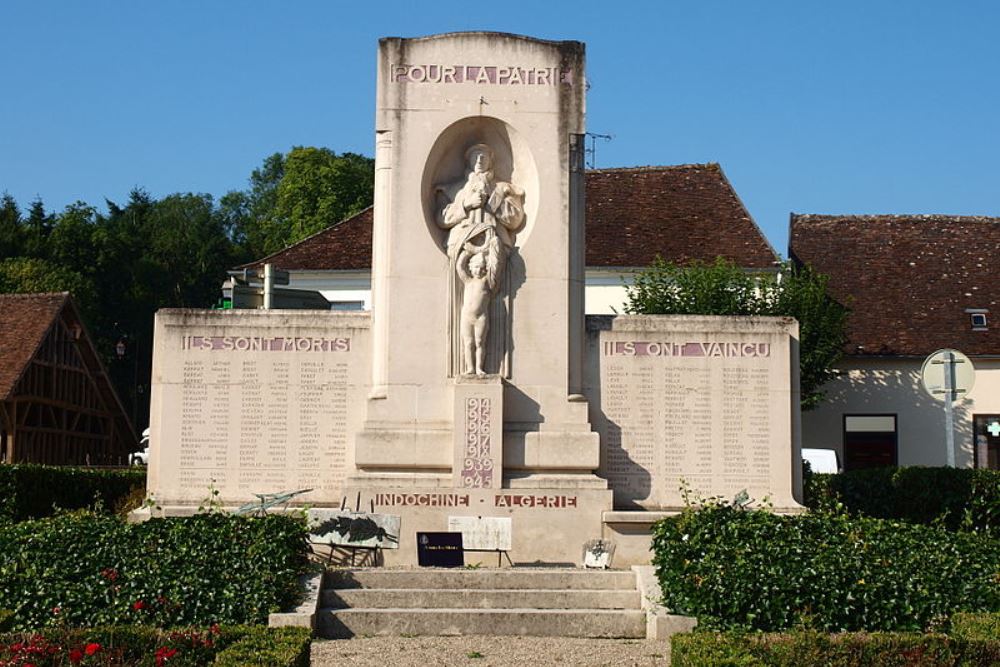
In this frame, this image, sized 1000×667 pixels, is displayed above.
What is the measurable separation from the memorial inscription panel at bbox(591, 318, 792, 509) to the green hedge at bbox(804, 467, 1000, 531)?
3323 millimetres

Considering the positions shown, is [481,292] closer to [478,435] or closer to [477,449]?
[478,435]

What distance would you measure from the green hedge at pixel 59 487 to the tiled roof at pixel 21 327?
15.9m

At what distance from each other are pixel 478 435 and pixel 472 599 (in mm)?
3559

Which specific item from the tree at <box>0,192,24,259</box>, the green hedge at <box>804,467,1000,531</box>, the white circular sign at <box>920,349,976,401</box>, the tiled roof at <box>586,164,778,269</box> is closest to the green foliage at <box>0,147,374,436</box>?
the tree at <box>0,192,24,259</box>

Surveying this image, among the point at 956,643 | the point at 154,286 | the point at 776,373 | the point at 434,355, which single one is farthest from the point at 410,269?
the point at 154,286

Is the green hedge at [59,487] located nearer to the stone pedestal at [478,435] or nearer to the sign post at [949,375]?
the stone pedestal at [478,435]

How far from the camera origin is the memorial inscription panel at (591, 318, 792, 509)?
20109 millimetres

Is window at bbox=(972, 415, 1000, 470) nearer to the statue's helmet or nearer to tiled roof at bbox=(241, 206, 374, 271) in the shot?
tiled roof at bbox=(241, 206, 374, 271)

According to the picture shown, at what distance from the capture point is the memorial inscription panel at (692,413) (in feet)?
66.0

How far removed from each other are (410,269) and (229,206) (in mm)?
68614

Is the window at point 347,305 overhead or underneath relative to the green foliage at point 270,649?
overhead

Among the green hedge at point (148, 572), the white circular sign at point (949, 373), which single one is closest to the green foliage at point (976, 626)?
the green hedge at point (148, 572)

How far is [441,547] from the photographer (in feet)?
57.4

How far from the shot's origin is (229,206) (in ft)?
284
